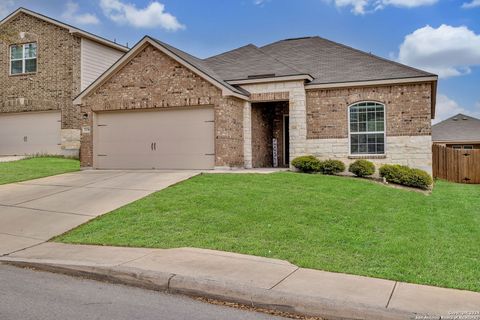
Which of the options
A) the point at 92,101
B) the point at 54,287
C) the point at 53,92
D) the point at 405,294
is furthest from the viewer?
the point at 53,92

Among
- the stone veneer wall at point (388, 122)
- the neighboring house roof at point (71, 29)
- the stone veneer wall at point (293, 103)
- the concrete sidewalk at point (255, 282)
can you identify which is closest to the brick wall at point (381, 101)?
the stone veneer wall at point (388, 122)

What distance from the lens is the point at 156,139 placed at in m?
17.9

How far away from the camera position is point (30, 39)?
83.7 ft

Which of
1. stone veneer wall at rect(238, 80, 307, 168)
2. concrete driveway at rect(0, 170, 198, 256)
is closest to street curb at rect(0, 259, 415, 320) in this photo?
concrete driveway at rect(0, 170, 198, 256)

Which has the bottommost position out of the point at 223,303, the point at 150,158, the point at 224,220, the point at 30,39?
the point at 223,303

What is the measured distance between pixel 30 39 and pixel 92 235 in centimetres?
2082

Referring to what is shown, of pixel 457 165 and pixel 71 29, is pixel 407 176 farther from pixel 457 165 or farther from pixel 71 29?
pixel 71 29

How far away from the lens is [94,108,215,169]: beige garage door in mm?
17094

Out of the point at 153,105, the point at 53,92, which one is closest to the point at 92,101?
the point at 153,105

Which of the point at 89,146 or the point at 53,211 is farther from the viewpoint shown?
the point at 89,146

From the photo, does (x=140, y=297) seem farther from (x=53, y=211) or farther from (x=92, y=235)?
(x=53, y=211)

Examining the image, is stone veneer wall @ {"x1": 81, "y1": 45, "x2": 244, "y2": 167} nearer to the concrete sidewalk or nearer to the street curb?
the concrete sidewalk

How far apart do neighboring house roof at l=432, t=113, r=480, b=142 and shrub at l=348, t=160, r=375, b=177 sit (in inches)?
940

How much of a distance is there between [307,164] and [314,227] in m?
8.48
